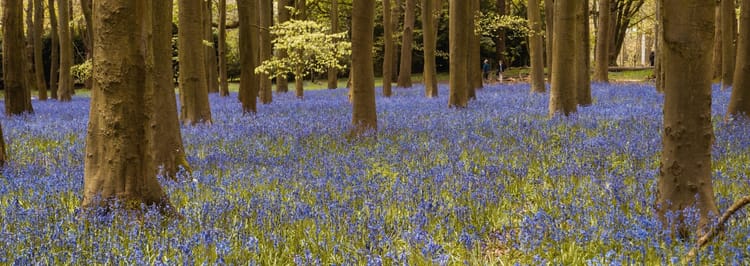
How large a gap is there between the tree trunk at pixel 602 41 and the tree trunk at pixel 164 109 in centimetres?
1929

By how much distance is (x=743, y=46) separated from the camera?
34.5ft

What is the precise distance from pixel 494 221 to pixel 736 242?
1.60 metres

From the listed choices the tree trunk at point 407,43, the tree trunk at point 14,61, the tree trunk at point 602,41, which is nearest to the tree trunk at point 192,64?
the tree trunk at point 14,61

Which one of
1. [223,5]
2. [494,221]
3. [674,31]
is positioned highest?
[223,5]

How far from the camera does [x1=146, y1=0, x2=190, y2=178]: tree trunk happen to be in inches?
267

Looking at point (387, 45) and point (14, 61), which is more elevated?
point (387, 45)

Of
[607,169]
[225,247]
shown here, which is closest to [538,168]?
[607,169]

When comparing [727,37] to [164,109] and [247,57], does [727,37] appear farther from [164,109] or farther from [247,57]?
[164,109]

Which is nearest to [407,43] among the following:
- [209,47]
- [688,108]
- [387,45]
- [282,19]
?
[387,45]

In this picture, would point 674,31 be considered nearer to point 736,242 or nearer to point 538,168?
point 736,242

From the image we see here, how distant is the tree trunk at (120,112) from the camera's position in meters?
4.53

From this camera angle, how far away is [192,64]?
1215 cm

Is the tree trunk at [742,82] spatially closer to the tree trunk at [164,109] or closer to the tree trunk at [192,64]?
the tree trunk at [164,109]

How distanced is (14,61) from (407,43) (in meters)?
13.4
